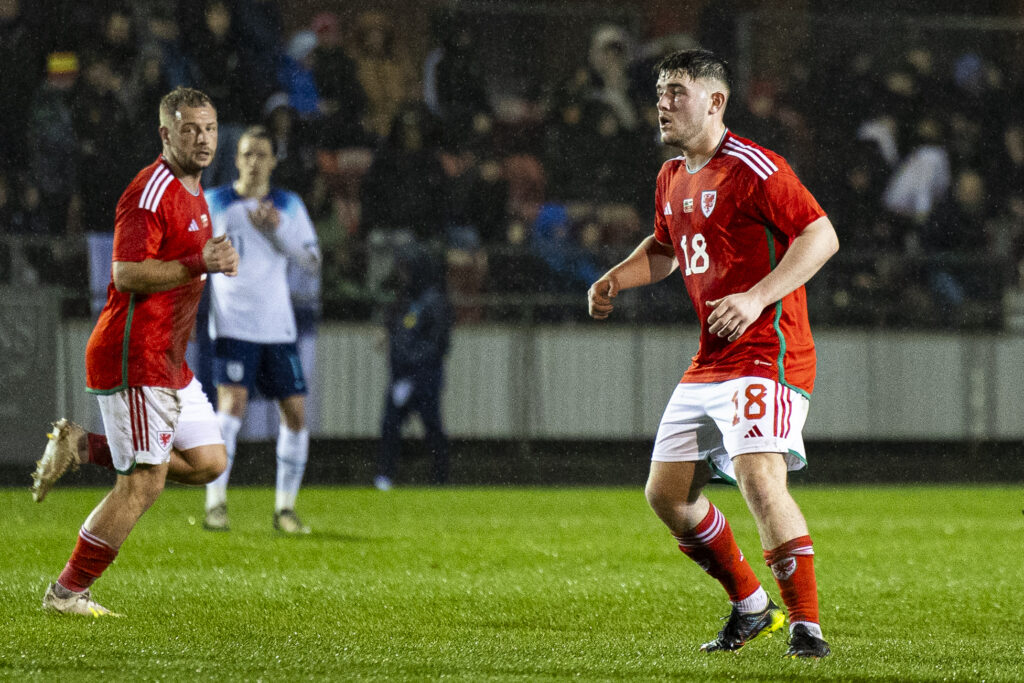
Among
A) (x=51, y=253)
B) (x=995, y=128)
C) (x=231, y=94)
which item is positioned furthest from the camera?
(x=995, y=128)

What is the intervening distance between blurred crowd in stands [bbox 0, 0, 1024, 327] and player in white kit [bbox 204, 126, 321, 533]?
10.6 ft

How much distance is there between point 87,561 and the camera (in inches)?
221

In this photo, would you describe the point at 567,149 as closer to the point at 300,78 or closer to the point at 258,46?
the point at 300,78

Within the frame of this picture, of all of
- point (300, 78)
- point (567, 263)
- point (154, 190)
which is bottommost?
point (567, 263)

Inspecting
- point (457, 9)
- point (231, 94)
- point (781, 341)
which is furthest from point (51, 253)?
point (781, 341)

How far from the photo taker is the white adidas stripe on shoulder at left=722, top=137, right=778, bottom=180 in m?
4.94

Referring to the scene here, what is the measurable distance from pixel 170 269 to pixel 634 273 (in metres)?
1.72

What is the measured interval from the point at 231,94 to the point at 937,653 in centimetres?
982

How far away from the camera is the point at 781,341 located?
494 centimetres

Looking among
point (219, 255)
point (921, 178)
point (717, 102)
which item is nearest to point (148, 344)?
point (219, 255)

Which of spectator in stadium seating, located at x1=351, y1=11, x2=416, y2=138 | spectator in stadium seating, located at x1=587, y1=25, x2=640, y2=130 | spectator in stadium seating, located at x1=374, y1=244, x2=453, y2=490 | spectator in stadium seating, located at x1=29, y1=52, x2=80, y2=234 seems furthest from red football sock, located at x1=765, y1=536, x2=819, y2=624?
spectator in stadium seating, located at x1=587, y1=25, x2=640, y2=130

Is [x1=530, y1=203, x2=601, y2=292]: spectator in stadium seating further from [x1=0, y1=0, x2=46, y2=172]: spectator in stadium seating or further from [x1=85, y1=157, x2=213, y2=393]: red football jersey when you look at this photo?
[x1=85, y1=157, x2=213, y2=393]: red football jersey

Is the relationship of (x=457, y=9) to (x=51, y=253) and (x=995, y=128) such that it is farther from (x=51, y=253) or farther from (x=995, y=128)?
(x=995, y=128)

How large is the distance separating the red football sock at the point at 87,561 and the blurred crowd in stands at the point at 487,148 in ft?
22.0
